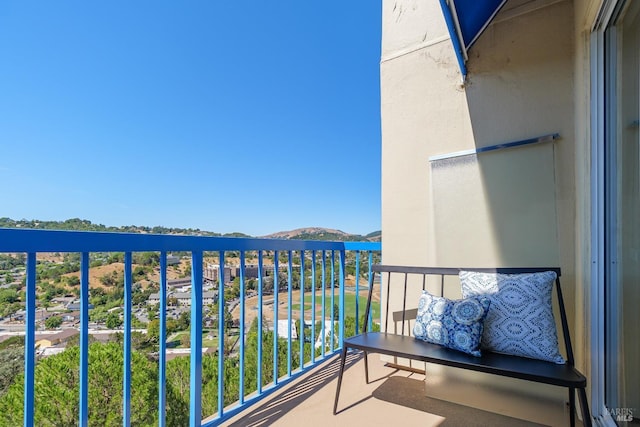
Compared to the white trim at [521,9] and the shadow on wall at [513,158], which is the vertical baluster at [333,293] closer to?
the shadow on wall at [513,158]

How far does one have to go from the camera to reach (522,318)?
1.86 meters

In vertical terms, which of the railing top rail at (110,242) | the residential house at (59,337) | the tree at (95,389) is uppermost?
the railing top rail at (110,242)

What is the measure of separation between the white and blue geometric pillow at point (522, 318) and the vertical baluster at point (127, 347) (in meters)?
1.86

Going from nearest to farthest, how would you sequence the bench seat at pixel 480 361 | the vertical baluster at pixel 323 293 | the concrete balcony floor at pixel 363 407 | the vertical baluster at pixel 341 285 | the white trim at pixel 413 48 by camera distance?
the bench seat at pixel 480 361
the concrete balcony floor at pixel 363 407
the white trim at pixel 413 48
the vertical baluster at pixel 323 293
the vertical baluster at pixel 341 285

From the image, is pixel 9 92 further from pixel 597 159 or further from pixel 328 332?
pixel 597 159

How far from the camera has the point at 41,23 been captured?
377 inches

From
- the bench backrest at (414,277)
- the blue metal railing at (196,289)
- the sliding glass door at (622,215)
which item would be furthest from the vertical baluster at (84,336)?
the sliding glass door at (622,215)

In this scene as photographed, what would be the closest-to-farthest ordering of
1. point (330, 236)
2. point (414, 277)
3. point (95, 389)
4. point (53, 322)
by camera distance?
1. point (53, 322)
2. point (414, 277)
3. point (95, 389)
4. point (330, 236)

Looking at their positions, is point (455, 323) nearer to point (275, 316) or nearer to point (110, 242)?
point (275, 316)

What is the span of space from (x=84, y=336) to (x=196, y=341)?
1.82 ft

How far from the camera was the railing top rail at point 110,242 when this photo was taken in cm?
111

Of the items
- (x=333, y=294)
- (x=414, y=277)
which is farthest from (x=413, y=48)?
(x=333, y=294)

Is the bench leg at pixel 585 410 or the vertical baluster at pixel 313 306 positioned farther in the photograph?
the vertical baluster at pixel 313 306

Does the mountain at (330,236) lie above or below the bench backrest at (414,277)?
above
